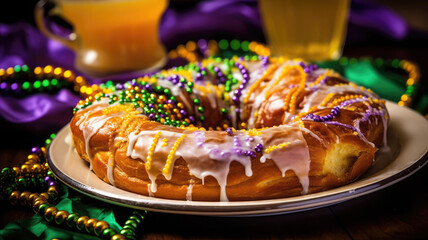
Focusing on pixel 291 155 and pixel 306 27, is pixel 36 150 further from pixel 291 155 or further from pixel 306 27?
pixel 306 27

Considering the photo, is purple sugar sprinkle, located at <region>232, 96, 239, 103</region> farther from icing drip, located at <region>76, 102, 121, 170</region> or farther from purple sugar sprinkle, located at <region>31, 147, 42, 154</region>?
purple sugar sprinkle, located at <region>31, 147, 42, 154</region>

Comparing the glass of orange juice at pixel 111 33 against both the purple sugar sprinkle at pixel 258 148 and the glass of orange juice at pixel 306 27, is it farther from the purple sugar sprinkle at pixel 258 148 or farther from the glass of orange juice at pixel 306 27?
the purple sugar sprinkle at pixel 258 148

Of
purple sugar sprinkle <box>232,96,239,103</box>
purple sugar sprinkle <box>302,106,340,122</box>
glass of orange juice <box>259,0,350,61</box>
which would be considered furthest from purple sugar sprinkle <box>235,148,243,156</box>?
glass of orange juice <box>259,0,350,61</box>

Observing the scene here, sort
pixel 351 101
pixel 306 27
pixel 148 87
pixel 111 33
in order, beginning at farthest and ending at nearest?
pixel 306 27, pixel 111 33, pixel 148 87, pixel 351 101

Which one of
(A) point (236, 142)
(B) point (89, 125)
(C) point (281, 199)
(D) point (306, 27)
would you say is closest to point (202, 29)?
(D) point (306, 27)

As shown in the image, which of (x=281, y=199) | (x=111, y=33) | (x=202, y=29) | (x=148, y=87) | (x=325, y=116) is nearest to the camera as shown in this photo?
(x=281, y=199)

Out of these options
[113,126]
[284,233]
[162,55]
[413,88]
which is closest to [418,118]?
[413,88]

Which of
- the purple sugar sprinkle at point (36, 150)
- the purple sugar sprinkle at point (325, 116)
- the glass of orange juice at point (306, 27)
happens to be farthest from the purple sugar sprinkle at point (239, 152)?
the glass of orange juice at point (306, 27)
